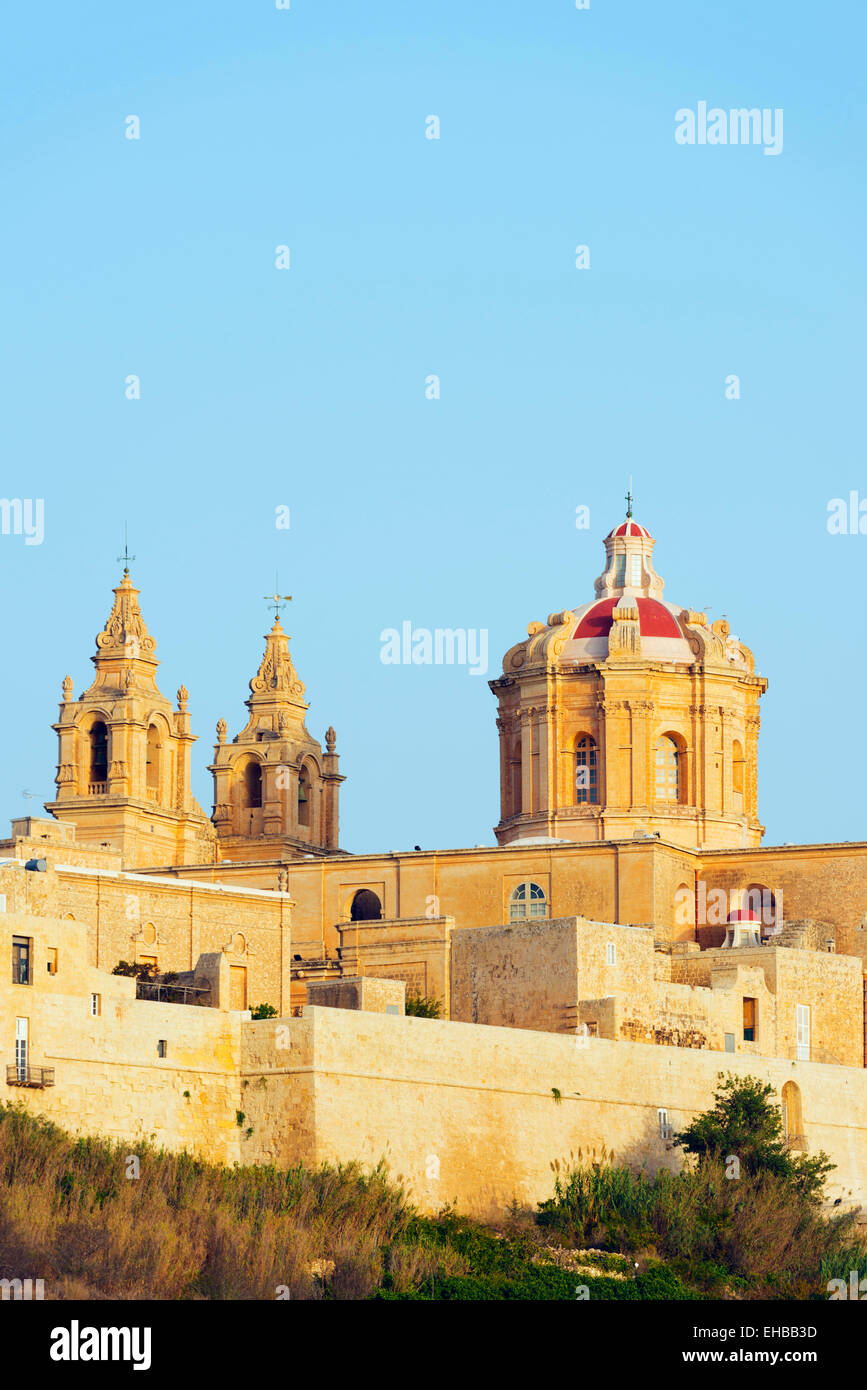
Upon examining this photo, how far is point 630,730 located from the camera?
68688 millimetres

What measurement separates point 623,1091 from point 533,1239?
3.94 meters

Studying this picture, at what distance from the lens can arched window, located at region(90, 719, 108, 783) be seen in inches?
2736

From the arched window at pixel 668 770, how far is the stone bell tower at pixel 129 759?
927 centimetres

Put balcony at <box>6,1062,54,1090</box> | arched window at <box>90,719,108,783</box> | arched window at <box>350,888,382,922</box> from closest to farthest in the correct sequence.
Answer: balcony at <box>6,1062,54,1090</box> → arched window at <box>350,888,382,922</box> → arched window at <box>90,719,108,783</box>

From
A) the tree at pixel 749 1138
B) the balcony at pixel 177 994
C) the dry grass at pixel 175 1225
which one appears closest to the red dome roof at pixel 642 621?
the tree at pixel 749 1138

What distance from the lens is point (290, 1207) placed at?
1832 inches

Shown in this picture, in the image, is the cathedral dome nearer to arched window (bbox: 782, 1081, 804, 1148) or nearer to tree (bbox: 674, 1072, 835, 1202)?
arched window (bbox: 782, 1081, 804, 1148)

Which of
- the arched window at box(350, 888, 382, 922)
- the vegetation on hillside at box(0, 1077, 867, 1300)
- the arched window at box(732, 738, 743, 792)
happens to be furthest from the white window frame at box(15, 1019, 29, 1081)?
the arched window at box(732, 738, 743, 792)

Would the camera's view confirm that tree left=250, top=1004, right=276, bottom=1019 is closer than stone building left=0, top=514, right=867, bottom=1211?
No

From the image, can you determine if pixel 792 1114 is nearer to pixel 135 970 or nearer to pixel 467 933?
pixel 467 933

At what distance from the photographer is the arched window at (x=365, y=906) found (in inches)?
2598

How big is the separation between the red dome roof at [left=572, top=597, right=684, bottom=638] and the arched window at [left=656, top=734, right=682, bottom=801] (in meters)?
2.25

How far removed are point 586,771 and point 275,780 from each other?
671 cm
